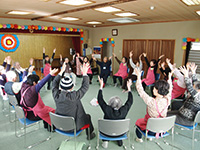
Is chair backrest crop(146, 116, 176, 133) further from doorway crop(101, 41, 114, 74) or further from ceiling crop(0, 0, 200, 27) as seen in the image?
doorway crop(101, 41, 114, 74)

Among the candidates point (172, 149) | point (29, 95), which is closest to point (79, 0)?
point (29, 95)

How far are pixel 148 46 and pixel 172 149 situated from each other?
5.26 meters

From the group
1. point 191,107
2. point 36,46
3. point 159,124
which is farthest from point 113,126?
point 36,46

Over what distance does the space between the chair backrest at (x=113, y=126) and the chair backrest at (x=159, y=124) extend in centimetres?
Answer: 32

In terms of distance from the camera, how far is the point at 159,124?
2137 mm

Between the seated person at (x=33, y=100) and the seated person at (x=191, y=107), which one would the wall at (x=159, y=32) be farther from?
the seated person at (x=33, y=100)

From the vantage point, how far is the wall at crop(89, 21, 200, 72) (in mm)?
5879

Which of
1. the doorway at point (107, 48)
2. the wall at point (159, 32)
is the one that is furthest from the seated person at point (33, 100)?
the doorway at point (107, 48)

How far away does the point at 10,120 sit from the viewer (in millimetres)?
3537

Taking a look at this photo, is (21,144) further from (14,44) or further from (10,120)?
(14,44)

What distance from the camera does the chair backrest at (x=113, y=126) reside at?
2.07 m

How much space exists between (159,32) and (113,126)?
5743mm

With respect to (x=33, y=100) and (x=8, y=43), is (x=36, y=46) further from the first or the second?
(x=33, y=100)

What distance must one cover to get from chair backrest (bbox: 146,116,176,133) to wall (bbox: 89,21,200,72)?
15.8 feet
